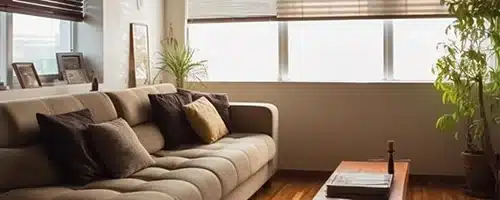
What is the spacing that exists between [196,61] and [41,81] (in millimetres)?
1889

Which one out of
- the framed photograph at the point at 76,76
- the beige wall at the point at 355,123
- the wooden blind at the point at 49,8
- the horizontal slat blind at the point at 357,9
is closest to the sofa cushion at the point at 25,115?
the wooden blind at the point at 49,8

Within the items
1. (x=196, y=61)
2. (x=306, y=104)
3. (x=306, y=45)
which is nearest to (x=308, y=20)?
(x=306, y=45)

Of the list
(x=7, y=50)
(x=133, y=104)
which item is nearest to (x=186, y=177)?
(x=133, y=104)

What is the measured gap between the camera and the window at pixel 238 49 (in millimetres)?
5492

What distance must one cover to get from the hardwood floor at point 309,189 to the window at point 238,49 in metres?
0.95

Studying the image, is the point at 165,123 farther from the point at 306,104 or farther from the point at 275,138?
the point at 306,104

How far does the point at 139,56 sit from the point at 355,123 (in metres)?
1.90

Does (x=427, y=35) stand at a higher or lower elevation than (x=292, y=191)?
higher

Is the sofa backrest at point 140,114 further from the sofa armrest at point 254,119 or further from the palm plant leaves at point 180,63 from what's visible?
the palm plant leaves at point 180,63

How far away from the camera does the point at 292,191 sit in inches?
186

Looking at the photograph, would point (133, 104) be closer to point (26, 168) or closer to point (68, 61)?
point (68, 61)

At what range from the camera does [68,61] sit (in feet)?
13.9

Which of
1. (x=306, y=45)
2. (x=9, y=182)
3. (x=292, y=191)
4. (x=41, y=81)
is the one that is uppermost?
(x=306, y=45)

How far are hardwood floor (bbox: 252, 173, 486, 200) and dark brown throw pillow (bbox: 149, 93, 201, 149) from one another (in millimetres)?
715
